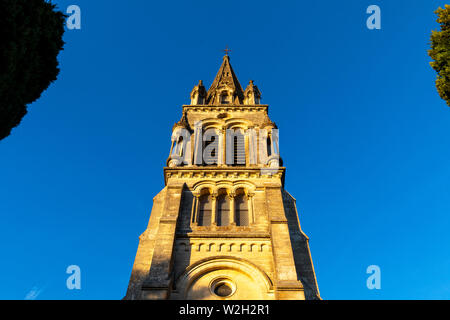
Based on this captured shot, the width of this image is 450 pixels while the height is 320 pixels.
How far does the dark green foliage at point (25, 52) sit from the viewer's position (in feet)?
29.7

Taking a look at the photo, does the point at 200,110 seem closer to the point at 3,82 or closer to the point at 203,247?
the point at 203,247

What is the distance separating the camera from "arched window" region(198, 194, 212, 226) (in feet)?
58.1

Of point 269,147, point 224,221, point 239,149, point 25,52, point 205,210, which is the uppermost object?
point 239,149

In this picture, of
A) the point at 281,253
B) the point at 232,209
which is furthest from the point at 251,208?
the point at 281,253

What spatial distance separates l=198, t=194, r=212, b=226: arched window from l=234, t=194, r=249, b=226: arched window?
4.76ft

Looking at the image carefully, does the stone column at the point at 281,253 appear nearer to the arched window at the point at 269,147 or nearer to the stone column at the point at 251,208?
the stone column at the point at 251,208

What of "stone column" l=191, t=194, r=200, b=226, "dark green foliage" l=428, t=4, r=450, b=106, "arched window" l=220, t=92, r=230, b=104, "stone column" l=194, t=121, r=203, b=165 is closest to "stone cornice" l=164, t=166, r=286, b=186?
"stone column" l=191, t=194, r=200, b=226

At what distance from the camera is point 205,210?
1831 cm

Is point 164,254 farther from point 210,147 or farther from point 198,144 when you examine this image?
point 210,147

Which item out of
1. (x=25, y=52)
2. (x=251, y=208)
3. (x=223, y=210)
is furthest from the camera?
(x=223, y=210)

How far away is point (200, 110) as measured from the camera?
25.4 metres

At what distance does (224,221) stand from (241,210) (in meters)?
1.21

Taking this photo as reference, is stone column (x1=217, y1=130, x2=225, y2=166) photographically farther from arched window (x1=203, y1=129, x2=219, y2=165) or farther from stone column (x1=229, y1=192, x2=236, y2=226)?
stone column (x1=229, y1=192, x2=236, y2=226)
